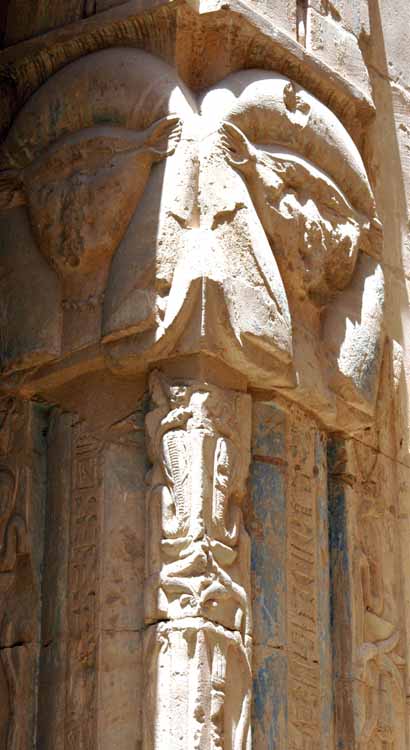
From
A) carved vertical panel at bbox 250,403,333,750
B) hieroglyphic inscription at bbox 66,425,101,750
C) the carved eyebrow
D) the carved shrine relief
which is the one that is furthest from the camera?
the carved eyebrow

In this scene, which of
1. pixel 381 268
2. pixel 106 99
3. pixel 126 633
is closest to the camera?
pixel 126 633

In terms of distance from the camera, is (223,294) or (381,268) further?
(381,268)

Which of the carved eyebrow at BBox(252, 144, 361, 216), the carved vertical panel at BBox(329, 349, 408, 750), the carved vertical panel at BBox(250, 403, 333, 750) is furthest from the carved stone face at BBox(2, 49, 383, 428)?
the carved vertical panel at BBox(329, 349, 408, 750)

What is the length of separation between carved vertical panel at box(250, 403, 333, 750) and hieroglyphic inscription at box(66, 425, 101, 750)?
1.58 ft

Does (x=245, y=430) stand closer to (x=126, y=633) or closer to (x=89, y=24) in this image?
(x=126, y=633)

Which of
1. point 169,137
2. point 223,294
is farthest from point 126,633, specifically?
point 169,137

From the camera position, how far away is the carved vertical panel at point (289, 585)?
6.75m

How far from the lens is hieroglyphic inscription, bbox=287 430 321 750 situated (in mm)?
6832

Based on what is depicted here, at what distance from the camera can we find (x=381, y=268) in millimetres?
7648

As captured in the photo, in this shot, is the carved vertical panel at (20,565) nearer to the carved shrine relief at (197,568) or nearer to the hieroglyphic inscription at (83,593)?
the hieroglyphic inscription at (83,593)

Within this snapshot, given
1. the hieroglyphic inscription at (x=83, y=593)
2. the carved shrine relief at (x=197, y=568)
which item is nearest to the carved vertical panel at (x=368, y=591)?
the carved shrine relief at (x=197, y=568)

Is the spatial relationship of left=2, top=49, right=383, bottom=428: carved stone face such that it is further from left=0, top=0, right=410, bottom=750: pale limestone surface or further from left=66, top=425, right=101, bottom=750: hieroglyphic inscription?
left=66, top=425, right=101, bottom=750: hieroglyphic inscription

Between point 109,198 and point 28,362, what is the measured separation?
1.84ft

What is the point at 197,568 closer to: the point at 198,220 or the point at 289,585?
the point at 289,585
